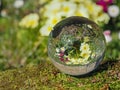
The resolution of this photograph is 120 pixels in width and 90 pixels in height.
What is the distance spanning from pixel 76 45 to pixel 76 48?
2 centimetres

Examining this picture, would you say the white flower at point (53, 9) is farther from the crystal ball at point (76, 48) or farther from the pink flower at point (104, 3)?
the crystal ball at point (76, 48)

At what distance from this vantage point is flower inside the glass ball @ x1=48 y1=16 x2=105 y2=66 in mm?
3531

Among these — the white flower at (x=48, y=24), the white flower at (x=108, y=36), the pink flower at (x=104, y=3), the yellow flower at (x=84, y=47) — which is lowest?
the yellow flower at (x=84, y=47)

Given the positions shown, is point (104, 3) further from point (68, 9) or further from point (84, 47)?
point (84, 47)

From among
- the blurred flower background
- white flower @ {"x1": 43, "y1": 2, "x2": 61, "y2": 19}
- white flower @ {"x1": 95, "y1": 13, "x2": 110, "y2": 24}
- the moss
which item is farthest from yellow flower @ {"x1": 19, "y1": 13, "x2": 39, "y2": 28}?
the moss

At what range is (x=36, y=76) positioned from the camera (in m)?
3.74

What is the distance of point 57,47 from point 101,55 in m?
0.31

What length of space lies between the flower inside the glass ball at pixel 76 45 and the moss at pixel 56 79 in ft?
0.54

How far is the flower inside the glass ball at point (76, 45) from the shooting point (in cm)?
353

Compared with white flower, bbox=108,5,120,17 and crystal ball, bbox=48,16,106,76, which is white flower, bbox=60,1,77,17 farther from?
crystal ball, bbox=48,16,106,76

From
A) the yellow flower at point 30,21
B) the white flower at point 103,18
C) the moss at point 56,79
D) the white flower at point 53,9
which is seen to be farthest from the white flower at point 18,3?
the moss at point 56,79

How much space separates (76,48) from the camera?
3.56 meters

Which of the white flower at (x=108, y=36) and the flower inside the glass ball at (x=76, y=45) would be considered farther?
the white flower at (x=108, y=36)

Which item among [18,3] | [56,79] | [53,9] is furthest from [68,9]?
[56,79]
